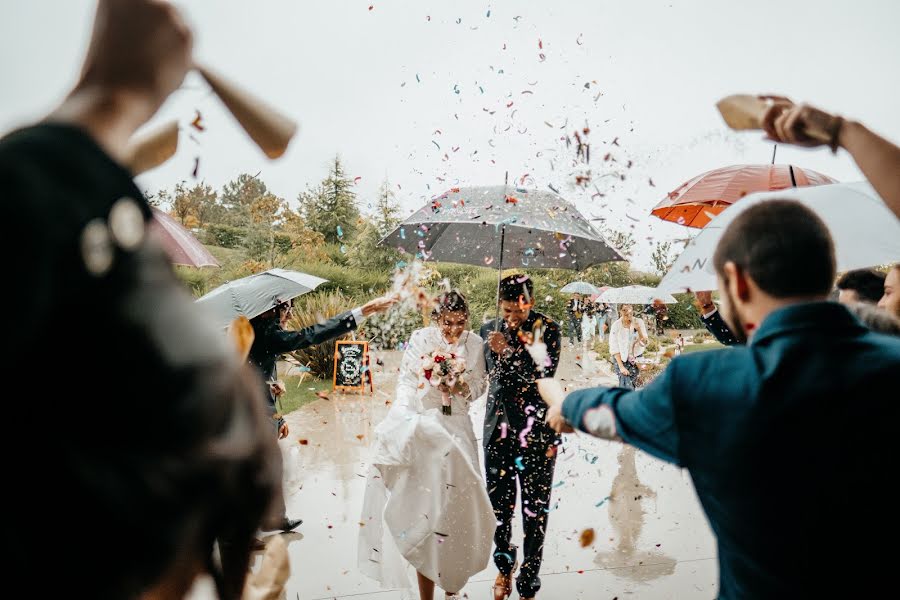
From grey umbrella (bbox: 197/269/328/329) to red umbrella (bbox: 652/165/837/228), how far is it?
305 centimetres

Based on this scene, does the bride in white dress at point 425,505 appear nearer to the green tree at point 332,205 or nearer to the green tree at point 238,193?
the green tree at point 332,205

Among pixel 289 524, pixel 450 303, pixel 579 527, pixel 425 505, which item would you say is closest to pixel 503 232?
Answer: pixel 450 303

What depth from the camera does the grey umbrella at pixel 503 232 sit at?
4469 millimetres

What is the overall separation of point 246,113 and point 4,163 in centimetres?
48

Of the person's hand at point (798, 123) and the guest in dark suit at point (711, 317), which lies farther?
the guest in dark suit at point (711, 317)

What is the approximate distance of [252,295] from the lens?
4680 millimetres

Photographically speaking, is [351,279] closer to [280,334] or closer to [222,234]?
[280,334]

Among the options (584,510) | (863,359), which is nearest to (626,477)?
(584,510)

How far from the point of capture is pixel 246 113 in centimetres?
92

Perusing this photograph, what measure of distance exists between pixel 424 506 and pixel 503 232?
243cm

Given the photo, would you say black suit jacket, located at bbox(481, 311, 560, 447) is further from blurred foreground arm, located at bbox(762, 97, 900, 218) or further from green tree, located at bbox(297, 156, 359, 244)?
green tree, located at bbox(297, 156, 359, 244)

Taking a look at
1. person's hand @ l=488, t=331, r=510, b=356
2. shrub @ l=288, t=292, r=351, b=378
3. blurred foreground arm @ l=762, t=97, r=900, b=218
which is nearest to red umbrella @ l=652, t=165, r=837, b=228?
person's hand @ l=488, t=331, r=510, b=356

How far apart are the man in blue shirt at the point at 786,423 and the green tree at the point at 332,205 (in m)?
29.4

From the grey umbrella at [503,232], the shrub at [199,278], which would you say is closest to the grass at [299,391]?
the grey umbrella at [503,232]
